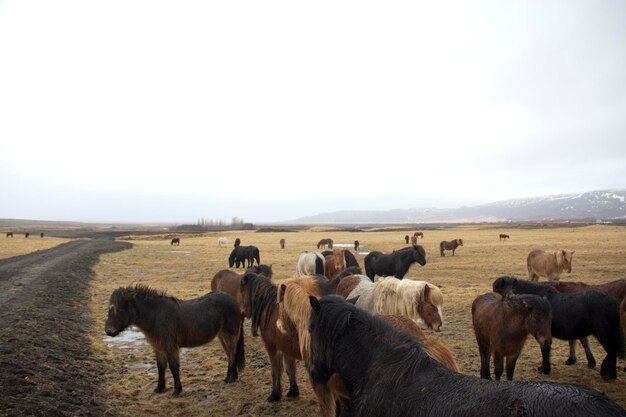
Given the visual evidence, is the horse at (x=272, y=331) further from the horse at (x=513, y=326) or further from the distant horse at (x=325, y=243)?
the distant horse at (x=325, y=243)

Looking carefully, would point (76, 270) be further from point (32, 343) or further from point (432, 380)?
point (432, 380)

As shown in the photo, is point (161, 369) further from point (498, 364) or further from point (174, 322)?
point (498, 364)

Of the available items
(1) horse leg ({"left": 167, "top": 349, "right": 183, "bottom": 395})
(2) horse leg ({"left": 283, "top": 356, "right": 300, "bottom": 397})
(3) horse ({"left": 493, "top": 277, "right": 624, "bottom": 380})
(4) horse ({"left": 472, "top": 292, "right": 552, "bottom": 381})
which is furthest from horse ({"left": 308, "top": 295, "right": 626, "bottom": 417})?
(3) horse ({"left": 493, "top": 277, "right": 624, "bottom": 380})

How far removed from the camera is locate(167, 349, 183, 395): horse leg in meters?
6.62

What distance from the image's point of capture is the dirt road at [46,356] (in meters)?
5.39

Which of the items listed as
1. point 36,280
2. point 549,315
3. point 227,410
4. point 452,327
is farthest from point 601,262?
point 36,280

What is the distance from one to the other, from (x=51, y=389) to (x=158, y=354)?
1.58 meters

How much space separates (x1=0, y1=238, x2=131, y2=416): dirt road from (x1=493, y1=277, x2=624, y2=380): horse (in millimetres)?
7242

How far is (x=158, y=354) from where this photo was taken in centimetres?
684

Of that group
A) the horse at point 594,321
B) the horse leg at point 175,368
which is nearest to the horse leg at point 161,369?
the horse leg at point 175,368

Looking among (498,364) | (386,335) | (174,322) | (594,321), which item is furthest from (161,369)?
(594,321)

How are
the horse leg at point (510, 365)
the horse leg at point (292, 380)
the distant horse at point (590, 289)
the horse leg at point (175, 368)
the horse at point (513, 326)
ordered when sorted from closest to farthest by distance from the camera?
the horse at point (513, 326), the horse leg at point (510, 365), the horse leg at point (292, 380), the horse leg at point (175, 368), the distant horse at point (590, 289)

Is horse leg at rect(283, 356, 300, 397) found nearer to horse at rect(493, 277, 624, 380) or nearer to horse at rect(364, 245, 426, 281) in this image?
horse at rect(493, 277, 624, 380)

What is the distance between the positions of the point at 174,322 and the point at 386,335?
5313 mm
